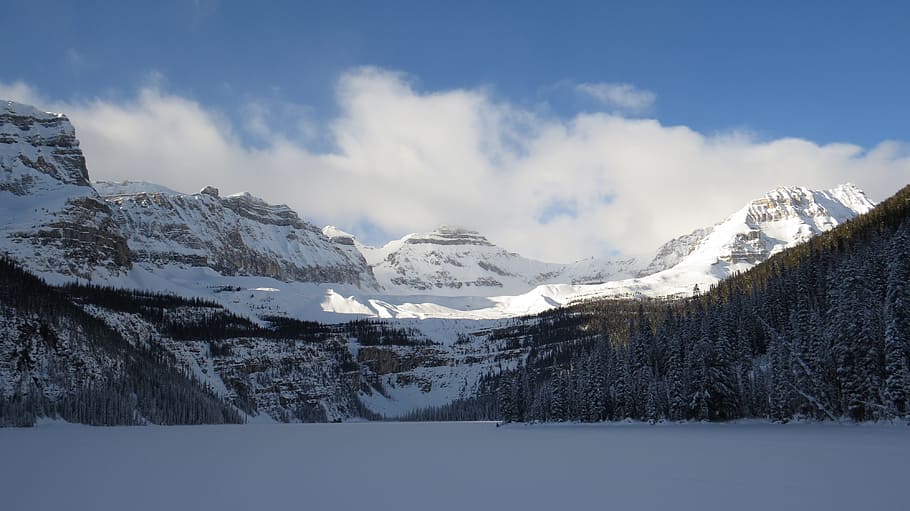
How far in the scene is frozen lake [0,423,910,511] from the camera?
29.4 meters

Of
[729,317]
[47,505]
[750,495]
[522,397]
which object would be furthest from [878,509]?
[522,397]

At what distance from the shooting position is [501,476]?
4034 centimetres

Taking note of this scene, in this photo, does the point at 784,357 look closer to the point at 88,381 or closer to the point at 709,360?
the point at 709,360

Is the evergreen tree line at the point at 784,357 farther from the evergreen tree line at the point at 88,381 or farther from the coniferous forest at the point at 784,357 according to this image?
the evergreen tree line at the point at 88,381

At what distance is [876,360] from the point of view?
219 ft

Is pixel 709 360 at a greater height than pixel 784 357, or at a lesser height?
lesser

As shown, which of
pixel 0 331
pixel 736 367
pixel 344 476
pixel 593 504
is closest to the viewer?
pixel 593 504

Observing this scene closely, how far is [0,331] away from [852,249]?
161304mm

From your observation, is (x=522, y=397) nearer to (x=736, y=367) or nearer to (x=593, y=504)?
(x=736, y=367)

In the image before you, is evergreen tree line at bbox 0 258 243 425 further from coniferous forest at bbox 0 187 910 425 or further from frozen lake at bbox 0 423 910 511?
frozen lake at bbox 0 423 910 511

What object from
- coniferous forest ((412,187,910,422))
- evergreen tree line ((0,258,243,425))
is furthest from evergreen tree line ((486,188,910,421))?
evergreen tree line ((0,258,243,425))

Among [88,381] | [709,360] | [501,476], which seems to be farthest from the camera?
[88,381]

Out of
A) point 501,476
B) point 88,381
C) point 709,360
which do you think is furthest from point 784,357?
point 88,381

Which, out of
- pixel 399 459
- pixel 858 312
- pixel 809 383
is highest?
pixel 858 312
